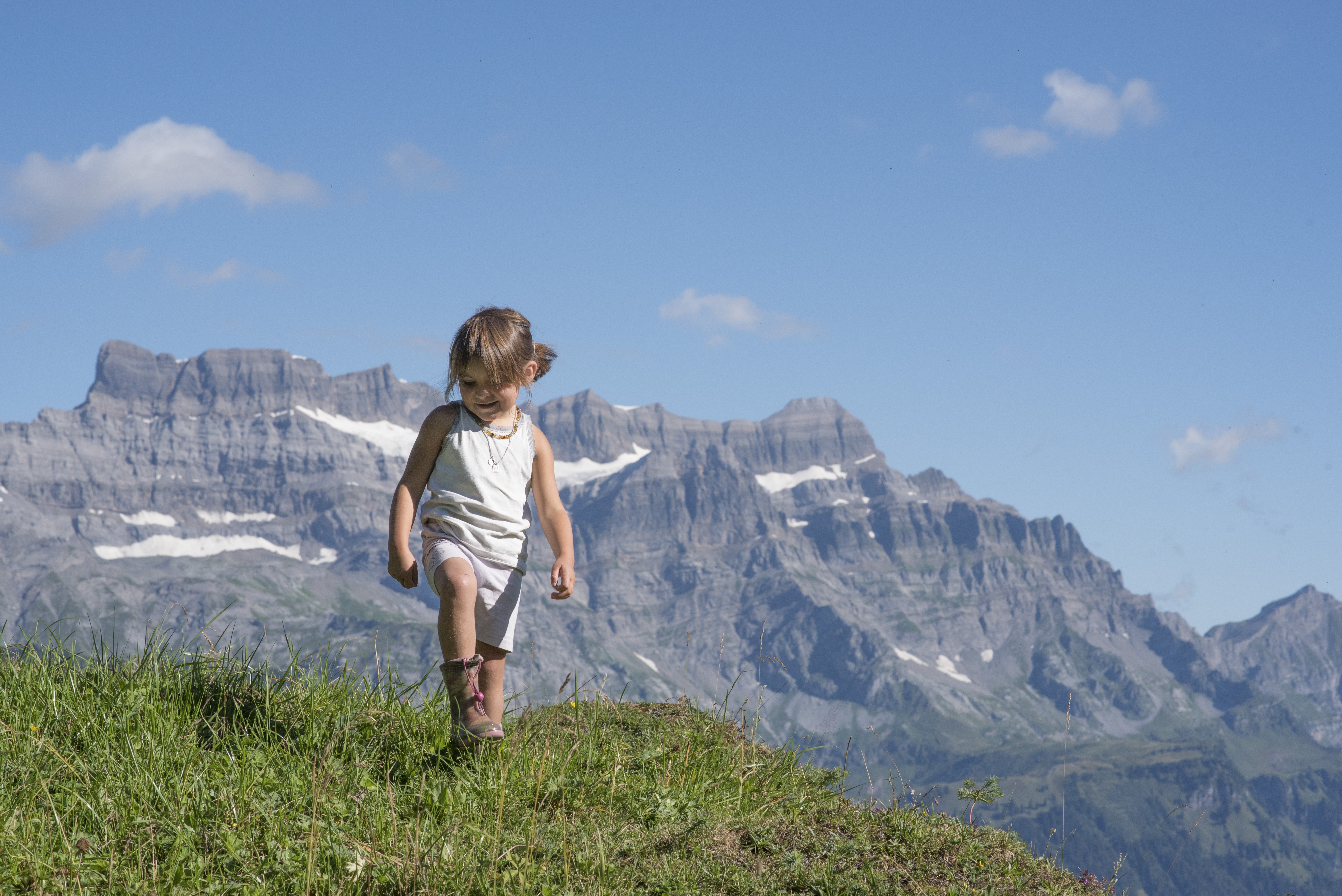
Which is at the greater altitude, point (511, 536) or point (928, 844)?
point (511, 536)

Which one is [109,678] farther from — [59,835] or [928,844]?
[928,844]

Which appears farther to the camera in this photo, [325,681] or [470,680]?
[325,681]

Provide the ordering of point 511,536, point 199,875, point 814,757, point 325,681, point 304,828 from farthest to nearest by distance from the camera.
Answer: point 814,757
point 325,681
point 511,536
point 304,828
point 199,875

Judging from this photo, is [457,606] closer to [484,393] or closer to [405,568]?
[405,568]

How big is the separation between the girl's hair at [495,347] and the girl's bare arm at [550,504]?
0.42m

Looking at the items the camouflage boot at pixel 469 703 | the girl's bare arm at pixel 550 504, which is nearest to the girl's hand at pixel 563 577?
the girl's bare arm at pixel 550 504

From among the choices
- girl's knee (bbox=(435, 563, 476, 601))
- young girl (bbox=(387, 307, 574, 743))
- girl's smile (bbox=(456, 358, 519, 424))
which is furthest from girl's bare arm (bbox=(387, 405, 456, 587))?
girl's knee (bbox=(435, 563, 476, 601))

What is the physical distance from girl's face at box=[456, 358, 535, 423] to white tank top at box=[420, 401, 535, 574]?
96 millimetres

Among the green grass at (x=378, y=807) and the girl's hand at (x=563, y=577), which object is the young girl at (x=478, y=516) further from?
the green grass at (x=378, y=807)

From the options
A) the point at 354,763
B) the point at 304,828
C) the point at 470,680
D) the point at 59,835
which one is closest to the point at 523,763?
the point at 470,680

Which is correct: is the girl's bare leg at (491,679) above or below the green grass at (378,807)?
above

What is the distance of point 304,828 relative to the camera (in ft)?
16.8

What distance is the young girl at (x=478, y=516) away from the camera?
6.03m

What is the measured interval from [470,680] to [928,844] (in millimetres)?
2747
